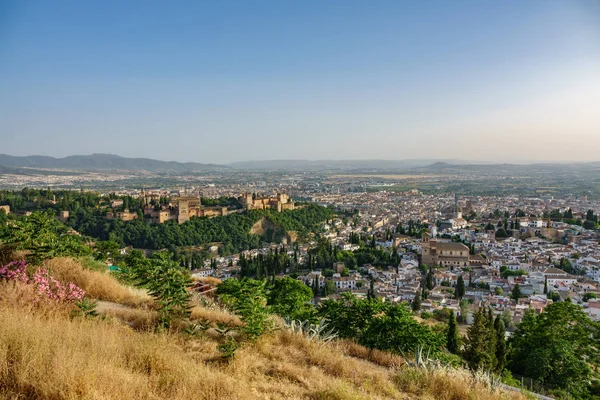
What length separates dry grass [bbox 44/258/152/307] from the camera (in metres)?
4.45

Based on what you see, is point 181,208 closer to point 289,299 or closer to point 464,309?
point 464,309

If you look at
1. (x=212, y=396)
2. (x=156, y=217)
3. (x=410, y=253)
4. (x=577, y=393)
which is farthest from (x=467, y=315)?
(x=156, y=217)

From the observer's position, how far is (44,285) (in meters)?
3.50

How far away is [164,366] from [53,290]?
1.76 m

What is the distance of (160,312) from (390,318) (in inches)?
109

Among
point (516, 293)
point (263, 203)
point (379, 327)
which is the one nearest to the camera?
point (379, 327)

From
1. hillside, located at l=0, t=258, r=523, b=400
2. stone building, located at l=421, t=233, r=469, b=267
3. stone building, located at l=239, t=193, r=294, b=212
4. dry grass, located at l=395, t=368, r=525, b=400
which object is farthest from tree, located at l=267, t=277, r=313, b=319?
stone building, located at l=239, t=193, r=294, b=212

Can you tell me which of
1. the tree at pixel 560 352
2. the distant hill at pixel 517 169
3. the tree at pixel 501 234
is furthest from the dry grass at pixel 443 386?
the distant hill at pixel 517 169

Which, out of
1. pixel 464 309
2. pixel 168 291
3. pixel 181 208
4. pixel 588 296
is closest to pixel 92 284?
pixel 168 291

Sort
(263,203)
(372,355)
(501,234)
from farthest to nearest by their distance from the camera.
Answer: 1. (263,203)
2. (501,234)
3. (372,355)

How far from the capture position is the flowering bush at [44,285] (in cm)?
348

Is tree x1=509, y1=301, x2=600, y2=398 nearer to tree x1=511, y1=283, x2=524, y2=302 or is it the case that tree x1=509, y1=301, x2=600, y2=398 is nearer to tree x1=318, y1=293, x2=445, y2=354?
tree x1=318, y1=293, x2=445, y2=354

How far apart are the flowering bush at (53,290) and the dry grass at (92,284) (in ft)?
2.27

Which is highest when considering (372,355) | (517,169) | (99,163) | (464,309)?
(99,163)
